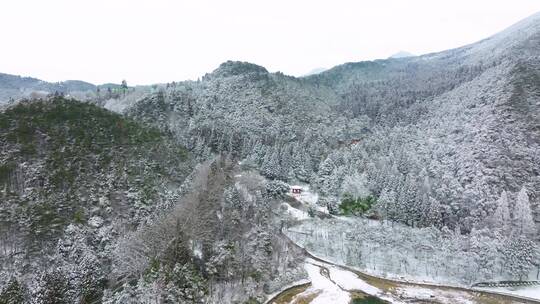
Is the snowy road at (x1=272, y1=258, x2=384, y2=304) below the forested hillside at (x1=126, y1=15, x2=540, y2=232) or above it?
below

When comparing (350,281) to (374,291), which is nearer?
(374,291)

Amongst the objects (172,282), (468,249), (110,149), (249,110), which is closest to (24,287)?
(172,282)

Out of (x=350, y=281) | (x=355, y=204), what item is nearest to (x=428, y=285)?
(x=350, y=281)

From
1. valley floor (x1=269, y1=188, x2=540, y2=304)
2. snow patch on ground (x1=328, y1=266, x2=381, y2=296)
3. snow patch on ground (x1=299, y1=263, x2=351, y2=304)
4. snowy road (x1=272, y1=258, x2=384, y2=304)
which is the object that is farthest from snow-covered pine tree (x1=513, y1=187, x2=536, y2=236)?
snow patch on ground (x1=299, y1=263, x2=351, y2=304)

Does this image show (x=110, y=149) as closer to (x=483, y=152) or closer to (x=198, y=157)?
(x=198, y=157)

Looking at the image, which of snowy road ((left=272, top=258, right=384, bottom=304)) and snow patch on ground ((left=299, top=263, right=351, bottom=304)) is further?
snowy road ((left=272, top=258, right=384, bottom=304))

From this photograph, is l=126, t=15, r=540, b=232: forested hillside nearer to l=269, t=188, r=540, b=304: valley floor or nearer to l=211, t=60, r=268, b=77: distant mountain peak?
l=211, t=60, r=268, b=77: distant mountain peak

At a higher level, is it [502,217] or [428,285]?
[502,217]

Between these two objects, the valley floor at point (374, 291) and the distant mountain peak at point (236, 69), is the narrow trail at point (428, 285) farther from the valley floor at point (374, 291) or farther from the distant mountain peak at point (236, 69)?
the distant mountain peak at point (236, 69)

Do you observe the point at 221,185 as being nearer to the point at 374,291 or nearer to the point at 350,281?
the point at 350,281

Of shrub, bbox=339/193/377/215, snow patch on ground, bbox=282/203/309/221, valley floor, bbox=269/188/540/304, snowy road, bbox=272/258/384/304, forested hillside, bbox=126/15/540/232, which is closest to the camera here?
snowy road, bbox=272/258/384/304

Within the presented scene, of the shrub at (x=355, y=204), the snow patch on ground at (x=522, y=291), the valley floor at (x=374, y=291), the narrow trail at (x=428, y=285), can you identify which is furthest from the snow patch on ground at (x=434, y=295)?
the shrub at (x=355, y=204)
